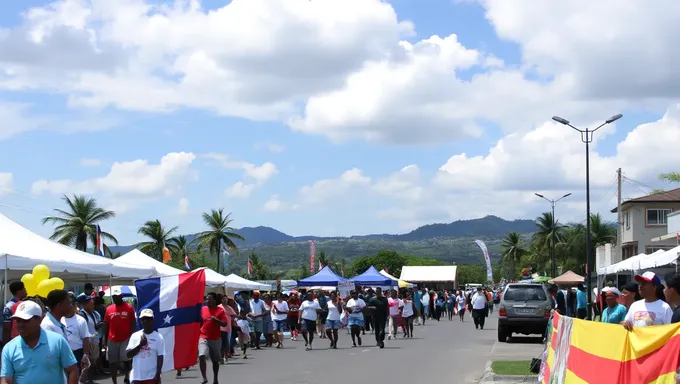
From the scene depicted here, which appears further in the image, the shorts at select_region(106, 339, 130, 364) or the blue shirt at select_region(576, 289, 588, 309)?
the blue shirt at select_region(576, 289, 588, 309)

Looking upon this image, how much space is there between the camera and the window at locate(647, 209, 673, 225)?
64688mm

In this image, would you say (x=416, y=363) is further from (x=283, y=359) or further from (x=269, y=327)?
(x=269, y=327)

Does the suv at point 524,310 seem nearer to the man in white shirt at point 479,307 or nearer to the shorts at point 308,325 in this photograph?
the shorts at point 308,325

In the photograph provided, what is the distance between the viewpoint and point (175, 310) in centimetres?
1289

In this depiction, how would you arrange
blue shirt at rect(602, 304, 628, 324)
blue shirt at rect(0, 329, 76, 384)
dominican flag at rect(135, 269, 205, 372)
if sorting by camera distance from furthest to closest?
dominican flag at rect(135, 269, 205, 372) → blue shirt at rect(602, 304, 628, 324) → blue shirt at rect(0, 329, 76, 384)

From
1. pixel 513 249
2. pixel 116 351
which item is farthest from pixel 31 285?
pixel 513 249

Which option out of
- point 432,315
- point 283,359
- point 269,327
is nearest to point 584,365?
point 283,359

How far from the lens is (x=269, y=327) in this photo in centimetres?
2908

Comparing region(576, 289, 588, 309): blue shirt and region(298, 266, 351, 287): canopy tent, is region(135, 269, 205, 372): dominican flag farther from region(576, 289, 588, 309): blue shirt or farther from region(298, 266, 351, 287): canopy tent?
region(298, 266, 351, 287): canopy tent

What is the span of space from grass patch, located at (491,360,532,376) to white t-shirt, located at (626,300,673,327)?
6.75 meters

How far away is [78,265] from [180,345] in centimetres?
665

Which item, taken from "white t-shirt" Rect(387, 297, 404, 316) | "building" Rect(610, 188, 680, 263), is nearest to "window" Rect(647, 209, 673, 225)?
"building" Rect(610, 188, 680, 263)

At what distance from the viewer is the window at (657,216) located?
6469 centimetres

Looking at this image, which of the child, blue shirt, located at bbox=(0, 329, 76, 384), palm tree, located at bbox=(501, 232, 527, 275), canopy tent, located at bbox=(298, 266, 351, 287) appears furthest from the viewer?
palm tree, located at bbox=(501, 232, 527, 275)
